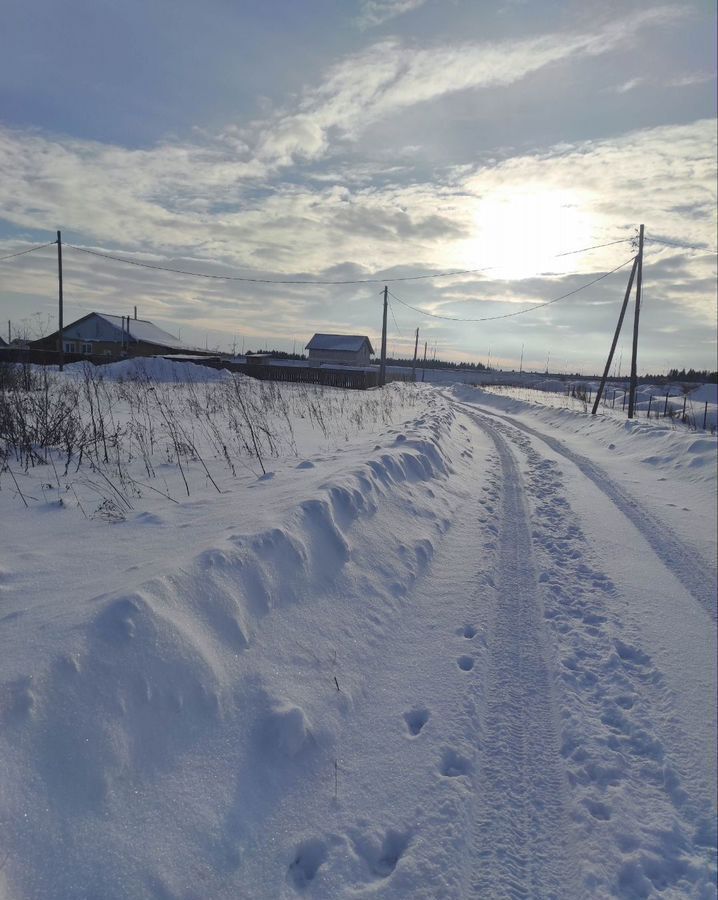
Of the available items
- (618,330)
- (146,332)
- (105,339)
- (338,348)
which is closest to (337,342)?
(338,348)

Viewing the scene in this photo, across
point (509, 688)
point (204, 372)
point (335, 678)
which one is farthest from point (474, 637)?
point (204, 372)

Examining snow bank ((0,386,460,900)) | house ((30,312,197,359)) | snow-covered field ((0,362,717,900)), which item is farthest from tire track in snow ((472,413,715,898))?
house ((30,312,197,359))

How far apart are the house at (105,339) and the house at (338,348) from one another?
20.5 meters

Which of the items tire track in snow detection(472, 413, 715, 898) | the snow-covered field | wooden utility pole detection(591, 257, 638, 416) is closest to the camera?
the snow-covered field

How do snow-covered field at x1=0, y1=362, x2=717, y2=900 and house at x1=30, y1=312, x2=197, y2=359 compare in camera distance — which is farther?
house at x1=30, y1=312, x2=197, y2=359

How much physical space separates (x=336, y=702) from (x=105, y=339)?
5274 centimetres

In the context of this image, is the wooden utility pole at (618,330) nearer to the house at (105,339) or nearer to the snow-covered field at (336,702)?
the snow-covered field at (336,702)

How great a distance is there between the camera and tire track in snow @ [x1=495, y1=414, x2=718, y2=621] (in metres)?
4.74

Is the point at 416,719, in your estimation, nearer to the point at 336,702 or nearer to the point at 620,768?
the point at 336,702

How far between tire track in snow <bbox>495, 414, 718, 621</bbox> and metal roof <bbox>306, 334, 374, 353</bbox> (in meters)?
56.7

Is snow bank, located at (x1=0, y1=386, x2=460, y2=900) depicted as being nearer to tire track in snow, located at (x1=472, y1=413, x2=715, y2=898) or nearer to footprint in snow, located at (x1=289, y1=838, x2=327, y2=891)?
footprint in snow, located at (x1=289, y1=838, x2=327, y2=891)

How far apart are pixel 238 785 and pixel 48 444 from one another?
640cm

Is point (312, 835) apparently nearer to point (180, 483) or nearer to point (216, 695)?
point (216, 695)

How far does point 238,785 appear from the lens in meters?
2.26
